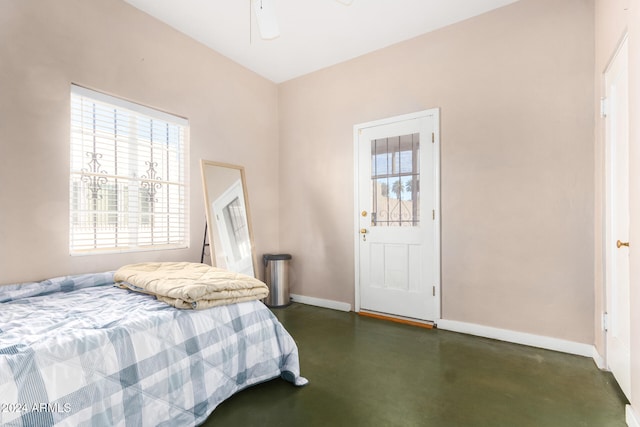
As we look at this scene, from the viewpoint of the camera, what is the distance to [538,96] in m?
2.64

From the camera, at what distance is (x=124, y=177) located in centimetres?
274

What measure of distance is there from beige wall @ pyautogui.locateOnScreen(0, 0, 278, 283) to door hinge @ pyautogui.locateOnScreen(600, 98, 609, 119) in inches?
133

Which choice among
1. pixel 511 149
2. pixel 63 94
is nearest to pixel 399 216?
pixel 511 149

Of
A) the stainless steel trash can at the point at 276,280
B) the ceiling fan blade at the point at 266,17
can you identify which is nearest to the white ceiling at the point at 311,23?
the ceiling fan blade at the point at 266,17

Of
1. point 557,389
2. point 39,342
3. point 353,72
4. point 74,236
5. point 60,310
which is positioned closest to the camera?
point 39,342

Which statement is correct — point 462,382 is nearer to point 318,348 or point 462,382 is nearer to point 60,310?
point 318,348

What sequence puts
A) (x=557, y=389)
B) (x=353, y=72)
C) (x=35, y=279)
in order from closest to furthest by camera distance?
(x=557, y=389) → (x=35, y=279) → (x=353, y=72)

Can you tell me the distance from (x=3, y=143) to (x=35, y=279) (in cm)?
93

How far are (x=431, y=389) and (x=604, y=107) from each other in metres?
2.29

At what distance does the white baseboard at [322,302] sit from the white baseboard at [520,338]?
3.53ft

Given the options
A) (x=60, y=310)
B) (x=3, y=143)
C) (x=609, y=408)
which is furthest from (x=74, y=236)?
(x=609, y=408)

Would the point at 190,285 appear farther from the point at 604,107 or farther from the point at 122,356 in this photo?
the point at 604,107

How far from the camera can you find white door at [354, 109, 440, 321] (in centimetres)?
316

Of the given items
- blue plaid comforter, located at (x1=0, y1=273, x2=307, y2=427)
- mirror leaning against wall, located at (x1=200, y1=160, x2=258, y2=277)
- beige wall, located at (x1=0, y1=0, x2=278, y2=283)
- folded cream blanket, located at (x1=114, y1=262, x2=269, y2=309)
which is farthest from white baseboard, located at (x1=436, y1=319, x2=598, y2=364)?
beige wall, located at (x1=0, y1=0, x2=278, y2=283)
